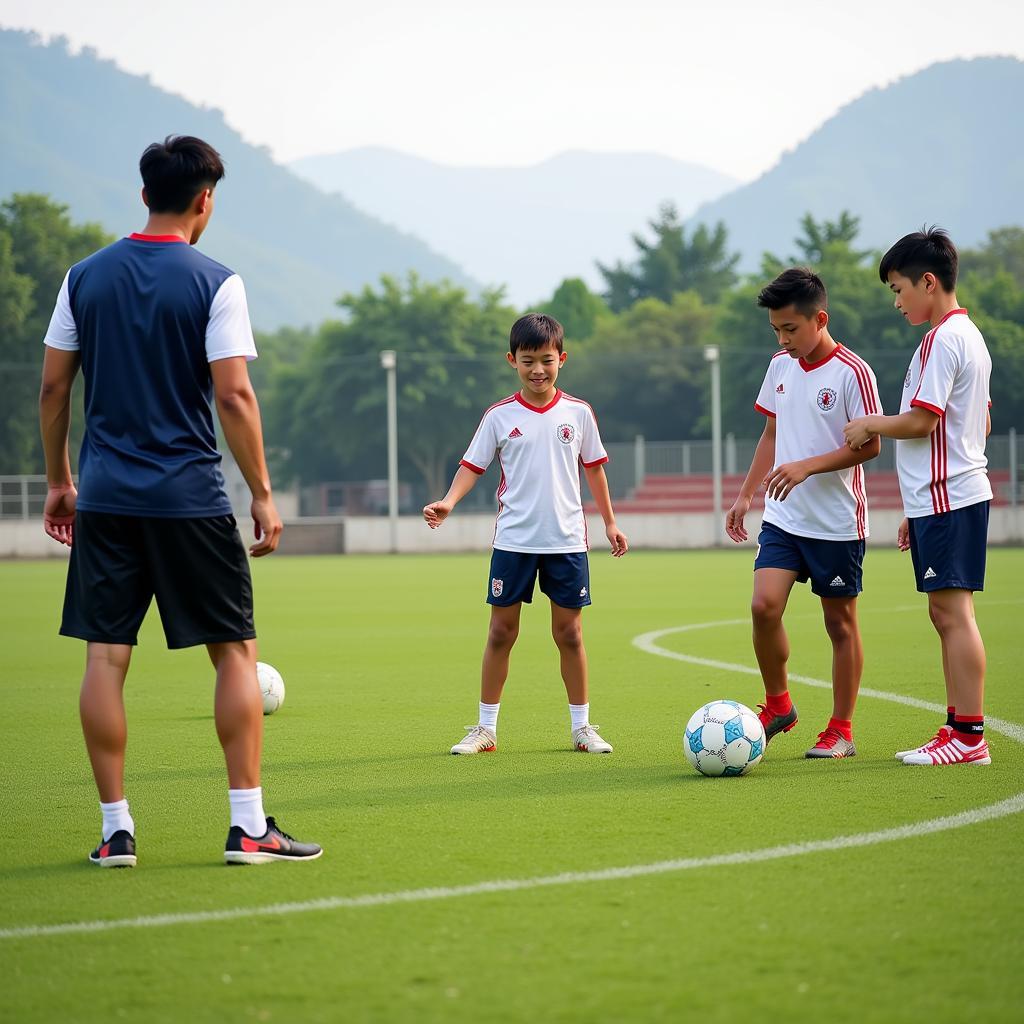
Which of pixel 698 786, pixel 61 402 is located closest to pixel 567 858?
pixel 698 786

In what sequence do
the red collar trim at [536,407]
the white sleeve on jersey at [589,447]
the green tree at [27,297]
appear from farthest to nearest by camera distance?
the green tree at [27,297] < the white sleeve on jersey at [589,447] < the red collar trim at [536,407]

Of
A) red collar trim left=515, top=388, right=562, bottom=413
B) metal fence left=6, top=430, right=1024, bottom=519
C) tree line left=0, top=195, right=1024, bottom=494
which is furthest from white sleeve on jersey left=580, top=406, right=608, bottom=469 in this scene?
tree line left=0, top=195, right=1024, bottom=494

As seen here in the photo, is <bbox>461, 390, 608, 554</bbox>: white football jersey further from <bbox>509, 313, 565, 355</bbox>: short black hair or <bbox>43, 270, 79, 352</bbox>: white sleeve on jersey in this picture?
<bbox>43, 270, 79, 352</bbox>: white sleeve on jersey

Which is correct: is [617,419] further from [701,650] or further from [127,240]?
[127,240]

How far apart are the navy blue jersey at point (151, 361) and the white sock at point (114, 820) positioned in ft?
3.06

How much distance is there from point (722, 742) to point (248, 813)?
2152 millimetres

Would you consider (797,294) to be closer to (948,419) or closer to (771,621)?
(948,419)

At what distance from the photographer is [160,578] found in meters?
4.50

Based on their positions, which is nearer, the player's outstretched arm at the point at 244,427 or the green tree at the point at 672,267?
the player's outstretched arm at the point at 244,427

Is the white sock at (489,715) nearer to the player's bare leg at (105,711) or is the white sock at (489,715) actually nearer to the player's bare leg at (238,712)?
the player's bare leg at (238,712)

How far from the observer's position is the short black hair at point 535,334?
680 centimetres

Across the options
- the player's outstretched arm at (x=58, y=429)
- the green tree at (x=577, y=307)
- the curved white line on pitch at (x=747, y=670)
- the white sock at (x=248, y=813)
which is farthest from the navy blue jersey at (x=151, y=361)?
the green tree at (x=577, y=307)

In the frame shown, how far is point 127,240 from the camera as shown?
4.64 m

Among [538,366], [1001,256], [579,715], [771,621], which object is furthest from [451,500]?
[1001,256]
